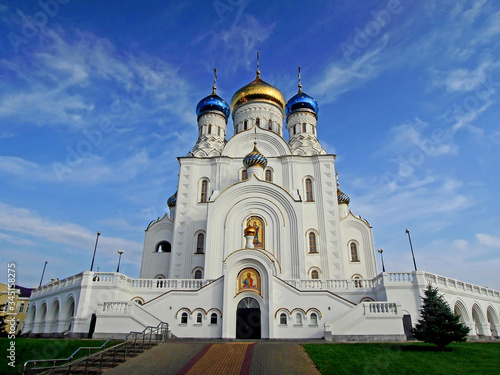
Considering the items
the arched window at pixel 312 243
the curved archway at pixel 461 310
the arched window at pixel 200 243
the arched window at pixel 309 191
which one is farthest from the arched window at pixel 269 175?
the curved archway at pixel 461 310

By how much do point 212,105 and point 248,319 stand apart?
72.6ft

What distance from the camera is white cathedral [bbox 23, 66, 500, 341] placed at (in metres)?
16.6

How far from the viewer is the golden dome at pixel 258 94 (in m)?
34.0

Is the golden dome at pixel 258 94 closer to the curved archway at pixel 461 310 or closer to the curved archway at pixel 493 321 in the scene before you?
the curved archway at pixel 461 310

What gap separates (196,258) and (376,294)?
1229 cm

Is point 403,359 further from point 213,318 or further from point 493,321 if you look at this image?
point 493,321

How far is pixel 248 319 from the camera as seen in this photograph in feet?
55.9

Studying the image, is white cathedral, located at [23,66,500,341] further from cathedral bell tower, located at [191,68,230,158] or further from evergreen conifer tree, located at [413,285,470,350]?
evergreen conifer tree, located at [413,285,470,350]

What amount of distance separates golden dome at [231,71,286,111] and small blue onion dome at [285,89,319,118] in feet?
4.68

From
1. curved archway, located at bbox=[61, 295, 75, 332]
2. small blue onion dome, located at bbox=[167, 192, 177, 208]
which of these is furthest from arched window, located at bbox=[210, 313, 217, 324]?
small blue onion dome, located at bbox=[167, 192, 177, 208]

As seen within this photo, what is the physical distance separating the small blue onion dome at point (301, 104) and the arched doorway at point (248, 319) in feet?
68.9

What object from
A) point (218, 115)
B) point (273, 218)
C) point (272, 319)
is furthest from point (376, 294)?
point (218, 115)

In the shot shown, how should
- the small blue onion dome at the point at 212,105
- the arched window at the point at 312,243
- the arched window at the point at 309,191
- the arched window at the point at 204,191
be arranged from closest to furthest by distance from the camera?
the arched window at the point at 312,243
the arched window at the point at 309,191
the arched window at the point at 204,191
the small blue onion dome at the point at 212,105

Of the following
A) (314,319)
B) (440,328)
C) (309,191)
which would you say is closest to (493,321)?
(314,319)
